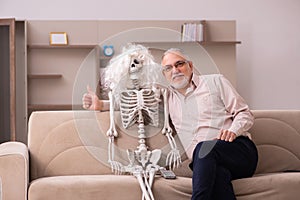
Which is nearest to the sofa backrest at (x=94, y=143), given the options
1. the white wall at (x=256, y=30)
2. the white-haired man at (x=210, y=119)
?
the white-haired man at (x=210, y=119)

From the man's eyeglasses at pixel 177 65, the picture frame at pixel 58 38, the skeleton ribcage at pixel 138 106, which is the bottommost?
the skeleton ribcage at pixel 138 106

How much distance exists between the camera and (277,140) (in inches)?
Answer: 126

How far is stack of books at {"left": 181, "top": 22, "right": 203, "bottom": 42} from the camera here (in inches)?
244

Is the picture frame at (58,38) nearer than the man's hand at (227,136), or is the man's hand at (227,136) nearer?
the man's hand at (227,136)

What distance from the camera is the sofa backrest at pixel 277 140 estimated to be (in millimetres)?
3132

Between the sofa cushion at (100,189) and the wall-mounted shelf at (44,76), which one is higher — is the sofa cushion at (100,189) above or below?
below

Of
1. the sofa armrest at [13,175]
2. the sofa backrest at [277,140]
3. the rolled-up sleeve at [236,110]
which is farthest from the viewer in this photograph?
the sofa backrest at [277,140]

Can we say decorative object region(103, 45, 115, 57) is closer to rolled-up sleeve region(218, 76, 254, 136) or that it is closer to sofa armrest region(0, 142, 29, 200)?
rolled-up sleeve region(218, 76, 254, 136)

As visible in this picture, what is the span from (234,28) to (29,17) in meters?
2.40

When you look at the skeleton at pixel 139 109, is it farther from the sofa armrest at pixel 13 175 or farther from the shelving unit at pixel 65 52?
the shelving unit at pixel 65 52

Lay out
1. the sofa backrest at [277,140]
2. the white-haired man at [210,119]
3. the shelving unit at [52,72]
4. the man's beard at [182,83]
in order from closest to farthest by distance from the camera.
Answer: the white-haired man at [210,119], the man's beard at [182,83], the sofa backrest at [277,140], the shelving unit at [52,72]

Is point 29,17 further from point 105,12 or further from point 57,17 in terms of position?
point 105,12

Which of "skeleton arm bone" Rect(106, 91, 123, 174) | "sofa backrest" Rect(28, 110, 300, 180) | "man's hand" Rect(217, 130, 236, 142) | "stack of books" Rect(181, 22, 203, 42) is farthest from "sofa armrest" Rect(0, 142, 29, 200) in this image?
"stack of books" Rect(181, 22, 203, 42)

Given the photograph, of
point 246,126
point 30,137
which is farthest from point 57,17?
point 246,126
